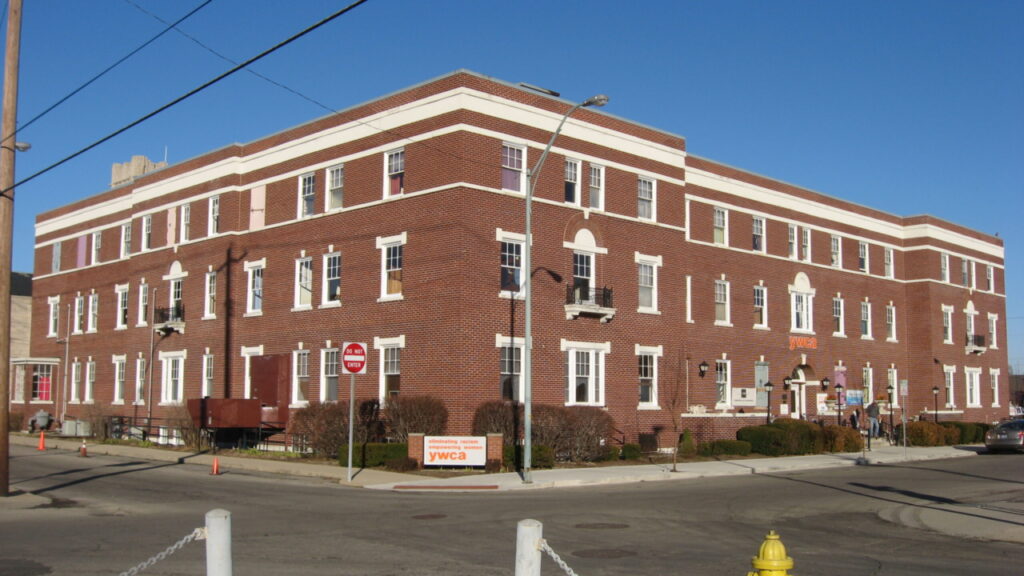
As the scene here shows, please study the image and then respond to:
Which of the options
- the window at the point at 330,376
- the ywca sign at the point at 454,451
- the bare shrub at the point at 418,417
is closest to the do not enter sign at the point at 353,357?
the ywca sign at the point at 454,451

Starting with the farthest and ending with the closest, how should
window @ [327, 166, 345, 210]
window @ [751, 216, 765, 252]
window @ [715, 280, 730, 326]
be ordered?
window @ [751, 216, 765, 252]
window @ [715, 280, 730, 326]
window @ [327, 166, 345, 210]

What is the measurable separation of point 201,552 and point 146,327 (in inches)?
1306

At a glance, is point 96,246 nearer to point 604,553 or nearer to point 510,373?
point 510,373

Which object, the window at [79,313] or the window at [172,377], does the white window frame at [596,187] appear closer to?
the window at [172,377]

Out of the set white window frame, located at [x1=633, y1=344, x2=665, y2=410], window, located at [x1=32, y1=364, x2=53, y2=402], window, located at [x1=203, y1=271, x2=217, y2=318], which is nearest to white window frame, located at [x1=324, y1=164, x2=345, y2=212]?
window, located at [x1=203, y1=271, x2=217, y2=318]

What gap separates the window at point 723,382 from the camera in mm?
41656

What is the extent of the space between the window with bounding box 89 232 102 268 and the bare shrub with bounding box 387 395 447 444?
90.0 feet

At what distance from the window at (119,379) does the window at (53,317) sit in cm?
965

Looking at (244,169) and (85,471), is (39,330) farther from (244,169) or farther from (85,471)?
(85,471)

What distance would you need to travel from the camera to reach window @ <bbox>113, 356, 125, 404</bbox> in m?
45.8

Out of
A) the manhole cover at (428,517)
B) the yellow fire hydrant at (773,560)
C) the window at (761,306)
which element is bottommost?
the manhole cover at (428,517)

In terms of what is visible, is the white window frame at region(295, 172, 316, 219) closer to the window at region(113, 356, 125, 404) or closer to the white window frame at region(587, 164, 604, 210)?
the white window frame at region(587, 164, 604, 210)

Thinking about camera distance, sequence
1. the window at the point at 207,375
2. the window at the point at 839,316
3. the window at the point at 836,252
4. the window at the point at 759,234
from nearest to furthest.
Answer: the window at the point at 207,375 → the window at the point at 759,234 → the window at the point at 839,316 → the window at the point at 836,252

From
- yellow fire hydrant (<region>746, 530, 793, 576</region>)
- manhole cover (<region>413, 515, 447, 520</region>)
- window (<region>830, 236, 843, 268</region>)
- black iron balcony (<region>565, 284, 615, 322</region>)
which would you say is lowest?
manhole cover (<region>413, 515, 447, 520</region>)
